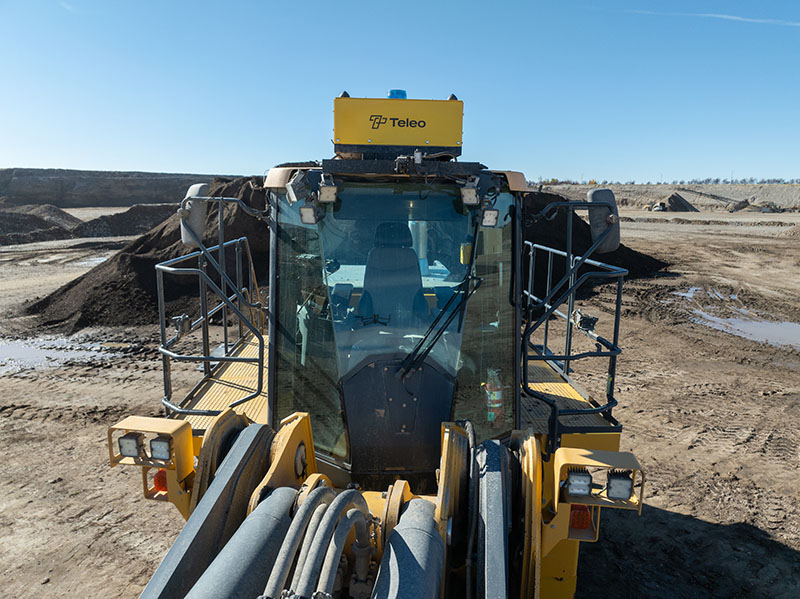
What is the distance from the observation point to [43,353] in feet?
36.5

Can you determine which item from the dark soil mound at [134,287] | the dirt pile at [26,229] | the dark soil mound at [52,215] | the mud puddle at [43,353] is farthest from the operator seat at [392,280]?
the dark soil mound at [52,215]

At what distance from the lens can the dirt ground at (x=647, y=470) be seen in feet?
15.8

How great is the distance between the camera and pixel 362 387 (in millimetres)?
3447

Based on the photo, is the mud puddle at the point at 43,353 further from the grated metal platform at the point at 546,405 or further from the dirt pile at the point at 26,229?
the dirt pile at the point at 26,229

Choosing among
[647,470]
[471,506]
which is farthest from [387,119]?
[647,470]

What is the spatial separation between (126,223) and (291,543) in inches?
1361

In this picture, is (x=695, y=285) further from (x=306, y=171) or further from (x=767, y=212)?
(x=767, y=212)

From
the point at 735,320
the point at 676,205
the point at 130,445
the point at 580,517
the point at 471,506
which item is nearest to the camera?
the point at 471,506

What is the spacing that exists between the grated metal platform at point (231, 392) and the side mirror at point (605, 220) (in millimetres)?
2831

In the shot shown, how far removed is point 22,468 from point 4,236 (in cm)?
2708

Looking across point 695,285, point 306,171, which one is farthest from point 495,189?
point 695,285

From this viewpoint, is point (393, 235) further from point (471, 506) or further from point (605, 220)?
point (471, 506)

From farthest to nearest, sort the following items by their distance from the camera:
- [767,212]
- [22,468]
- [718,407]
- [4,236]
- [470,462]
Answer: [767,212], [4,236], [718,407], [22,468], [470,462]

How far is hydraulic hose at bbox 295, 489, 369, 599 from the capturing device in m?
2.04
